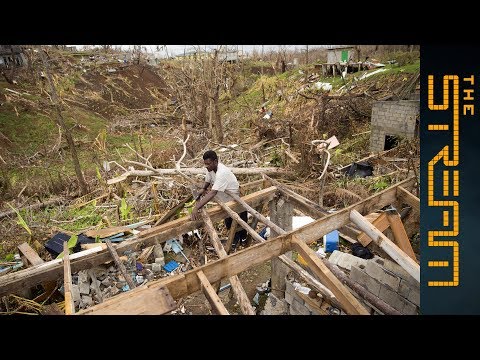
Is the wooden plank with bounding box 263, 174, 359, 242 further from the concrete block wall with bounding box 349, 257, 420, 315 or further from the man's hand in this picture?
the man's hand

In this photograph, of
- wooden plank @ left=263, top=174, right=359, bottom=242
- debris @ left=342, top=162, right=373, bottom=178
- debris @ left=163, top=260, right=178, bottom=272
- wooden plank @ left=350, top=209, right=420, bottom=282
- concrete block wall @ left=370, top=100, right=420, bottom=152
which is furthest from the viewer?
concrete block wall @ left=370, top=100, right=420, bottom=152

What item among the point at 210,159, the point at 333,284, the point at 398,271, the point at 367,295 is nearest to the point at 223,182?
the point at 210,159

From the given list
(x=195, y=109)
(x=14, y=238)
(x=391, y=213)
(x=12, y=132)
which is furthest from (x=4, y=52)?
(x=391, y=213)

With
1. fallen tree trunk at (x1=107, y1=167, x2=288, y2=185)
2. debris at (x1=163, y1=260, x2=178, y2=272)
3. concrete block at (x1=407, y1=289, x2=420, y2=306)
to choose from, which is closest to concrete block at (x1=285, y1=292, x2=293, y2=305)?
concrete block at (x1=407, y1=289, x2=420, y2=306)

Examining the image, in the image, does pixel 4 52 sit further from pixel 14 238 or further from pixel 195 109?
pixel 14 238

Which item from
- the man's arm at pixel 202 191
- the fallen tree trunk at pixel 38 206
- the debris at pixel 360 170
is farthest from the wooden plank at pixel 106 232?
the debris at pixel 360 170

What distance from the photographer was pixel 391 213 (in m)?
3.53

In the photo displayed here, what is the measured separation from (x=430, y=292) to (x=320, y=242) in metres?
3.19

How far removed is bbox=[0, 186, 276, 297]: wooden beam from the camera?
→ 298cm

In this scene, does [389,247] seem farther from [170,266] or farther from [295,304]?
[170,266]

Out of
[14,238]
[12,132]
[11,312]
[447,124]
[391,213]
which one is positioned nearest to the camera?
[447,124]

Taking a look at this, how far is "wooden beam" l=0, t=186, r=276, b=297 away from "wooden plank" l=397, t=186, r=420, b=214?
150cm

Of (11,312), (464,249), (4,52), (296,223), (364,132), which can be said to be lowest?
(11,312)

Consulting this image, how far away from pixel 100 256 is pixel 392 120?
8006 millimetres
